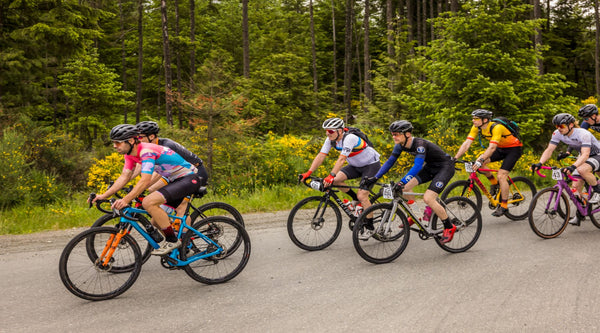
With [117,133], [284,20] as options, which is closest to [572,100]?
[117,133]

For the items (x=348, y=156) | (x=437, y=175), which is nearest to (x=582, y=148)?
(x=437, y=175)

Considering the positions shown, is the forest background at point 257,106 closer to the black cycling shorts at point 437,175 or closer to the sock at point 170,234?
the black cycling shorts at point 437,175

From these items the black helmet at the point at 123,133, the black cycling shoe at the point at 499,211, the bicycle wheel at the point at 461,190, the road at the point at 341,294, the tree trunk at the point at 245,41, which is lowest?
the road at the point at 341,294

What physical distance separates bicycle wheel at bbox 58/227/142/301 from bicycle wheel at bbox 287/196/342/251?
258cm

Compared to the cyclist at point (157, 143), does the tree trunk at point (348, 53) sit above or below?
above

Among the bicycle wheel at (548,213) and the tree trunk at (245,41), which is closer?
the bicycle wheel at (548,213)

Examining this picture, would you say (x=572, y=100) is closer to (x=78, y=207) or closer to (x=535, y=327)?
(x=535, y=327)

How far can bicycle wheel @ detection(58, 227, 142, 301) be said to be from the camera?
4.79m

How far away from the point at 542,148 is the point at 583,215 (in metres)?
9.69

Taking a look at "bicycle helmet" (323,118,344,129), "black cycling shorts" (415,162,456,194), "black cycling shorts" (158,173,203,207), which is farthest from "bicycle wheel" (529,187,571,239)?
"black cycling shorts" (158,173,203,207)

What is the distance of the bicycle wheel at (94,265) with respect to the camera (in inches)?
189

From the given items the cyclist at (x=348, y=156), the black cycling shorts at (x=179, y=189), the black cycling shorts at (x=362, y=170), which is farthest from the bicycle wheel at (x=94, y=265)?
the black cycling shorts at (x=362, y=170)

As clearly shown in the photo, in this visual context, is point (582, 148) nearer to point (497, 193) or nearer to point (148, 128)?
point (497, 193)

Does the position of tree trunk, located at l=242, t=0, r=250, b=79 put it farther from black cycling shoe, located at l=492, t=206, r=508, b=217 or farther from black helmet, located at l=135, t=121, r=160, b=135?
black helmet, located at l=135, t=121, r=160, b=135
